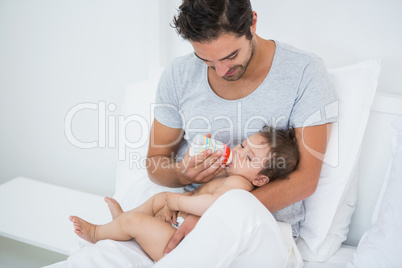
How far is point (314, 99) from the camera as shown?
48.7 inches

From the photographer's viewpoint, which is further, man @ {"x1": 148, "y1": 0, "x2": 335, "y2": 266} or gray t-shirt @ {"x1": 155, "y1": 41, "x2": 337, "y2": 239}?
gray t-shirt @ {"x1": 155, "y1": 41, "x2": 337, "y2": 239}

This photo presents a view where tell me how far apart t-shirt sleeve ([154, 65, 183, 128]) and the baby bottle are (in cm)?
19

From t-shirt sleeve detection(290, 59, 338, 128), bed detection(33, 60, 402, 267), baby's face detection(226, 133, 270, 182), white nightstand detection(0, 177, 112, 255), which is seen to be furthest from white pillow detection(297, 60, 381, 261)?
white nightstand detection(0, 177, 112, 255)

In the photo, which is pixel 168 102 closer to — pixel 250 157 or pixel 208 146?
pixel 208 146

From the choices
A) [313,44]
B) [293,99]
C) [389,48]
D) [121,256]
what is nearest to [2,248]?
[121,256]

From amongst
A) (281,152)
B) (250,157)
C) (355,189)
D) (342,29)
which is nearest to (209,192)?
(250,157)

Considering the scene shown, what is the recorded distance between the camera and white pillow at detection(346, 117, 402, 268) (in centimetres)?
115

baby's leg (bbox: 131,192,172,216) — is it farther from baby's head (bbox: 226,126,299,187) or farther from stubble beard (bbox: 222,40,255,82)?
stubble beard (bbox: 222,40,255,82)

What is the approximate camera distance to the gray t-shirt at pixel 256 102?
1.25 m

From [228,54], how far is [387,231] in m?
0.78

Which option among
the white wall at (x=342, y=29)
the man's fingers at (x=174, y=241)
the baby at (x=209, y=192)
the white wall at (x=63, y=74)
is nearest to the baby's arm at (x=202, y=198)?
the baby at (x=209, y=192)

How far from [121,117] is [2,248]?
104cm

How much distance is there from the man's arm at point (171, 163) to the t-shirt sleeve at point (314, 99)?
319 millimetres

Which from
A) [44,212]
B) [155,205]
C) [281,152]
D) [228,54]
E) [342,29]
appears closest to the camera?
[228,54]
